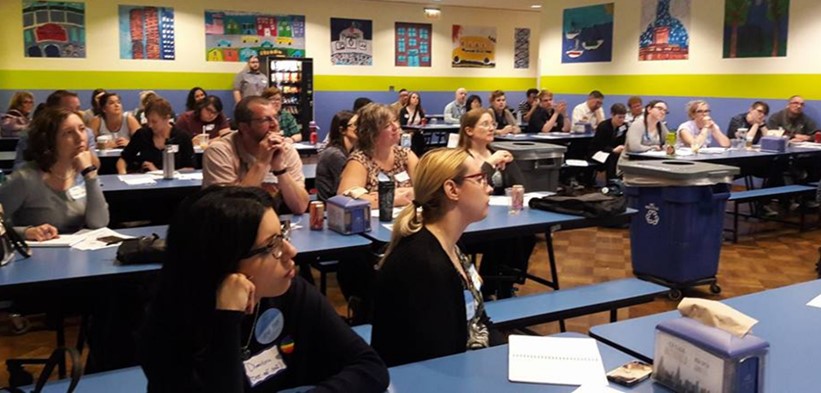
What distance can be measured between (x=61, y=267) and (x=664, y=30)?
10.1 metres

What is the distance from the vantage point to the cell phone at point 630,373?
70.4 inches

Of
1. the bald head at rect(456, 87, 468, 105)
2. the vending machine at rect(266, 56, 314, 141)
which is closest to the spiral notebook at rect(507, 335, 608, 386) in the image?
the bald head at rect(456, 87, 468, 105)

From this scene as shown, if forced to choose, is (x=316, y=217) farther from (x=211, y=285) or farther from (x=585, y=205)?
(x=211, y=285)

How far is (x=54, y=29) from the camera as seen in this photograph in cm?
1053

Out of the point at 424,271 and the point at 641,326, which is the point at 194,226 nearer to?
the point at 424,271

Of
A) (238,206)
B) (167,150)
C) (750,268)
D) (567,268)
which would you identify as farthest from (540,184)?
(238,206)

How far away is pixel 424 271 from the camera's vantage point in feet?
6.63

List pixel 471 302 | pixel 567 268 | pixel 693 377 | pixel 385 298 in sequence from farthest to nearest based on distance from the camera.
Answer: pixel 567 268
pixel 471 302
pixel 385 298
pixel 693 377

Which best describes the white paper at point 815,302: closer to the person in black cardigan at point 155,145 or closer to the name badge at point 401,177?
the name badge at point 401,177

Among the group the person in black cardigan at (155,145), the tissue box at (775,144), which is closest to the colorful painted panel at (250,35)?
the person in black cardigan at (155,145)

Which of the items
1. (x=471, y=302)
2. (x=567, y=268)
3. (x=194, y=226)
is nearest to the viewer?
(x=194, y=226)

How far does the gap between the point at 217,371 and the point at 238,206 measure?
333 millimetres

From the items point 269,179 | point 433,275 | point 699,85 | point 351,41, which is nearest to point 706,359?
point 433,275

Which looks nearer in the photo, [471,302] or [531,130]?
[471,302]
